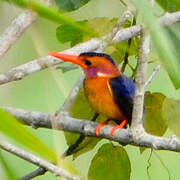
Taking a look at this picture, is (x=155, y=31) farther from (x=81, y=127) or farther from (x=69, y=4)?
(x=69, y=4)

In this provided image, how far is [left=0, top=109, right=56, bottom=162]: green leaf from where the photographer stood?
38 centimetres

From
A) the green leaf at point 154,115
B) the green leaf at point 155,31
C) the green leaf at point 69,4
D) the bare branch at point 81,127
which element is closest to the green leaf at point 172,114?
the bare branch at point 81,127

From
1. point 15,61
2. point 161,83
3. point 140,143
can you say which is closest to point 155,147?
point 140,143

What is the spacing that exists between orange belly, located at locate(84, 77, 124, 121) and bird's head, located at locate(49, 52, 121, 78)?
0.03 metres

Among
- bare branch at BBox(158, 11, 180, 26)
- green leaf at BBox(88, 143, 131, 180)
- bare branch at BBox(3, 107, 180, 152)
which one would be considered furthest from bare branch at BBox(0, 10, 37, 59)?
green leaf at BBox(88, 143, 131, 180)

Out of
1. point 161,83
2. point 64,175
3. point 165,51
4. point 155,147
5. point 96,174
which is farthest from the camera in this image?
point 161,83

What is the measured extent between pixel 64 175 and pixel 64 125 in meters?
0.56

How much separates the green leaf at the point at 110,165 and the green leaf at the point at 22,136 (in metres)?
0.96

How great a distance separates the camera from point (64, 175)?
0.55 m

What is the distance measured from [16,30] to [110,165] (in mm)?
431

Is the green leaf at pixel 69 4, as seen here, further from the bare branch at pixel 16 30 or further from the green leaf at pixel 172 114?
the green leaf at pixel 172 114

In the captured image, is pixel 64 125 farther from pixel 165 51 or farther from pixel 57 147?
pixel 165 51

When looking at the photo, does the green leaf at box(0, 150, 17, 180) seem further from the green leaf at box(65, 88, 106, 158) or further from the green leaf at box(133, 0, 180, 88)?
the green leaf at box(65, 88, 106, 158)

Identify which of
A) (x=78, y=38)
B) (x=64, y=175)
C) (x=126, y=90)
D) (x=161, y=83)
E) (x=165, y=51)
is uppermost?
(x=165, y=51)
